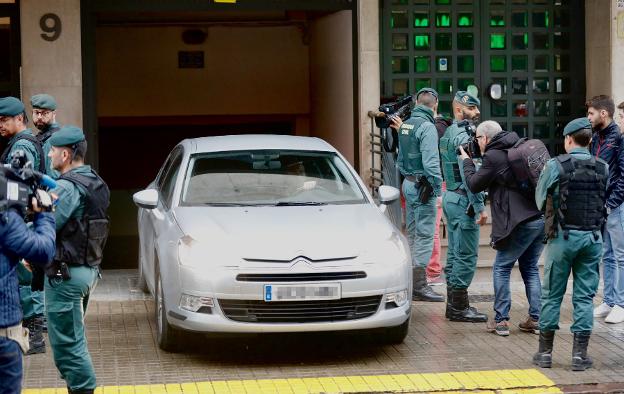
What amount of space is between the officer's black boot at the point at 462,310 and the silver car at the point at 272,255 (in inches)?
39.1

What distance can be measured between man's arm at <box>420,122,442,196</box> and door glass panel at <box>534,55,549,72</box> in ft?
12.2

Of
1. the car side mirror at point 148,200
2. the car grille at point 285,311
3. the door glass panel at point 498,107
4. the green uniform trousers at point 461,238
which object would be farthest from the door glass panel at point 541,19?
the car grille at point 285,311

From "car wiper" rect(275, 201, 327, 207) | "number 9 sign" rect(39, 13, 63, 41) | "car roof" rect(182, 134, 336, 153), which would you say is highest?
"number 9 sign" rect(39, 13, 63, 41)

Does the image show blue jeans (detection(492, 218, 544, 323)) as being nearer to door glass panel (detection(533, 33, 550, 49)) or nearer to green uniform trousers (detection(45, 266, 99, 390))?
green uniform trousers (detection(45, 266, 99, 390))

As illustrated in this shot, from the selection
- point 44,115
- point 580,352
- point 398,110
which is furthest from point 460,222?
point 44,115

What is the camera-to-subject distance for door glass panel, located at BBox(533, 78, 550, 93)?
569 inches

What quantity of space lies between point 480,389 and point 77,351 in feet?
8.79

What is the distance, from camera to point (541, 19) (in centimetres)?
1435

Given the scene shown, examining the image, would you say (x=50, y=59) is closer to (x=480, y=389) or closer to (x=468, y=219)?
(x=468, y=219)

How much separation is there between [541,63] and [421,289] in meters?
4.22

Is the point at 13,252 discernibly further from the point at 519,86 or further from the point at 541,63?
the point at 541,63

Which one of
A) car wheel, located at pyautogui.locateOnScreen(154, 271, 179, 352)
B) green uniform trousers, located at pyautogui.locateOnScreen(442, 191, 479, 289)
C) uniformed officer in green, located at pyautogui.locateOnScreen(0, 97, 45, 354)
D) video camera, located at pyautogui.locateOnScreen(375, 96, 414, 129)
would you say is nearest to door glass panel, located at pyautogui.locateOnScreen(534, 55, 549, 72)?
video camera, located at pyautogui.locateOnScreen(375, 96, 414, 129)

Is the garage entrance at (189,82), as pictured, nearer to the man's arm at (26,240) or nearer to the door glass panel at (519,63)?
the door glass panel at (519,63)

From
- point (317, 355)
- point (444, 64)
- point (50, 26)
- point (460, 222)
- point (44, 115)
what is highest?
point (50, 26)
